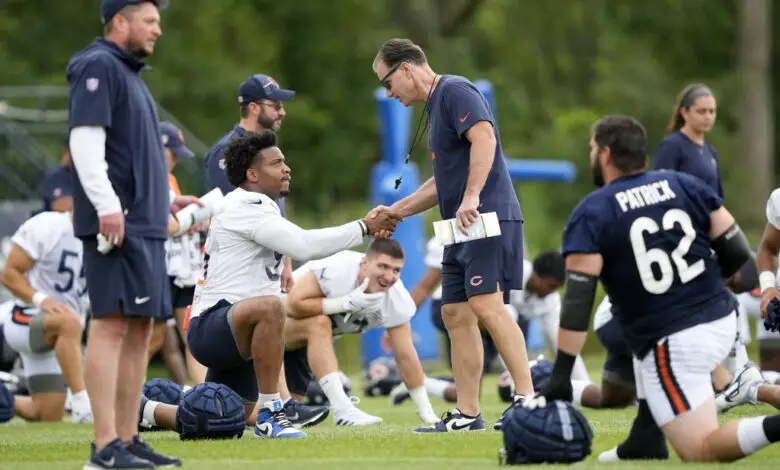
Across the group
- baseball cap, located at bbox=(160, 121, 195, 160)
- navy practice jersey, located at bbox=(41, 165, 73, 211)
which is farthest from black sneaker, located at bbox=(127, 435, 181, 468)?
navy practice jersey, located at bbox=(41, 165, 73, 211)

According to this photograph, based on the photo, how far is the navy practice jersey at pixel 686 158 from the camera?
11469mm

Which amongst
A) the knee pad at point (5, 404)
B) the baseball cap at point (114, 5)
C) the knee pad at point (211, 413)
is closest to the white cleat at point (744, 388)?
the knee pad at point (211, 413)

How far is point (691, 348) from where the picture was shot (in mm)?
6582

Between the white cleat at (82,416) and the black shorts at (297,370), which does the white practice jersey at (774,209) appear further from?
the white cleat at (82,416)

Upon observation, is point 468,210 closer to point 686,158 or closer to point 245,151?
point 245,151

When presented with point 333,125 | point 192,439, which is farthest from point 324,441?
point 333,125

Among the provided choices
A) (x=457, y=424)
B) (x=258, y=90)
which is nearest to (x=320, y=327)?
(x=258, y=90)

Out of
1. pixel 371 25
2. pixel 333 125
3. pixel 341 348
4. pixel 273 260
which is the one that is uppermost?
pixel 371 25

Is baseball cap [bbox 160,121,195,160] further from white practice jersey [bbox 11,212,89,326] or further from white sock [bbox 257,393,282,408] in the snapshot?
white sock [bbox 257,393,282,408]

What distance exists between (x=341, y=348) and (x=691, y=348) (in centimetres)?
1349

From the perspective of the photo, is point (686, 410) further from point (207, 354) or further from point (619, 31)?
point (619, 31)

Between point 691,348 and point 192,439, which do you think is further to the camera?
point 192,439

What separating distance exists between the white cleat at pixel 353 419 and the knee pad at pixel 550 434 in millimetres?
2991

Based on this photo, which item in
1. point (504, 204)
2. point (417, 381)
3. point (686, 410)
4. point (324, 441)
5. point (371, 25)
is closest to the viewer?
point (686, 410)
